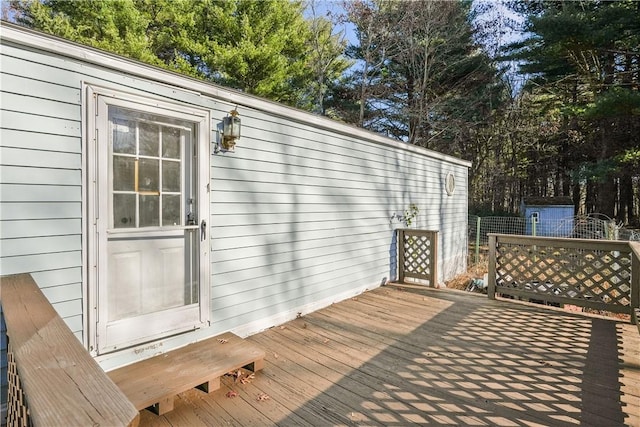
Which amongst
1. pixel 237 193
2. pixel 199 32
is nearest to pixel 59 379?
pixel 237 193

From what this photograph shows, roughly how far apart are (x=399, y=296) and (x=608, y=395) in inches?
105

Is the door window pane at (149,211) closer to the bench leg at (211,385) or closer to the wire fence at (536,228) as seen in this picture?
the bench leg at (211,385)

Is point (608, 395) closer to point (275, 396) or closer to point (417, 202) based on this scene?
point (275, 396)

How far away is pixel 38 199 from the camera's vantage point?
2.13 meters

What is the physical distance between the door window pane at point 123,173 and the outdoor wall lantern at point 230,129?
2.62 feet

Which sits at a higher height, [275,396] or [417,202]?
[417,202]

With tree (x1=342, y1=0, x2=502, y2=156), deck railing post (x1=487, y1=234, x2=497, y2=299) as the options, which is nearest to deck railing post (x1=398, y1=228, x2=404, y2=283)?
deck railing post (x1=487, y1=234, x2=497, y2=299)

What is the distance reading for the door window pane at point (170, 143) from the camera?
278cm

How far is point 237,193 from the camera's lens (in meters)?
3.27

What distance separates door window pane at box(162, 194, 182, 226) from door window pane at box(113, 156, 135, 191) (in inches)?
10.8

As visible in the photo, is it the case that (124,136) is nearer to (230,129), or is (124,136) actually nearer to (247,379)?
(230,129)

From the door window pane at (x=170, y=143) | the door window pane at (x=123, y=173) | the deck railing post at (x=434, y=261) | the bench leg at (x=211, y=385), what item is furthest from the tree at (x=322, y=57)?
the bench leg at (x=211, y=385)

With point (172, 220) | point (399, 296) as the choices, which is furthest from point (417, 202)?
point (172, 220)

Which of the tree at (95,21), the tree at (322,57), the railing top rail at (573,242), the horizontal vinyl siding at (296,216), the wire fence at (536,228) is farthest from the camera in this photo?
the tree at (322,57)
